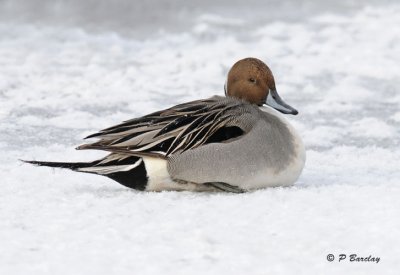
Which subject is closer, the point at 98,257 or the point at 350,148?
the point at 98,257

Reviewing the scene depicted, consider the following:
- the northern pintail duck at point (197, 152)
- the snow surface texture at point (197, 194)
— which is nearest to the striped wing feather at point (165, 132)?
the northern pintail duck at point (197, 152)

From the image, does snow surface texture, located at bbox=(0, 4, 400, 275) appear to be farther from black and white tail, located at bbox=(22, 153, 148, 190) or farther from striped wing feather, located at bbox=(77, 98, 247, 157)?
striped wing feather, located at bbox=(77, 98, 247, 157)

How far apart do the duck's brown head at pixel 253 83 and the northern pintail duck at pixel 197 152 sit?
220 millimetres

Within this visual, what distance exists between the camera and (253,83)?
4.95m

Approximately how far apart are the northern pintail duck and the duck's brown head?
0.72 ft

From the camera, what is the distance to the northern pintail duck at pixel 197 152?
14.9ft

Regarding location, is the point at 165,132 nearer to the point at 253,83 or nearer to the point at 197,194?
the point at 197,194

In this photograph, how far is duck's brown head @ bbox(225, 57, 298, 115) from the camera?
4934mm

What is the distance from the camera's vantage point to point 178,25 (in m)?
11.4

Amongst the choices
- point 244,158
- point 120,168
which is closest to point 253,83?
point 244,158

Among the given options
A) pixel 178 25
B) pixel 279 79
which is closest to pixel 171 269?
pixel 279 79

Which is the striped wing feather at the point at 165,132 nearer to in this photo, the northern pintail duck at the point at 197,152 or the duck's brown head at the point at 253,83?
the northern pintail duck at the point at 197,152

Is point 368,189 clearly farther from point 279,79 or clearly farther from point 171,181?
point 279,79

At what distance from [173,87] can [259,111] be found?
11.0 ft
